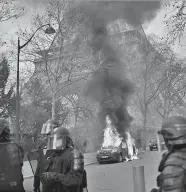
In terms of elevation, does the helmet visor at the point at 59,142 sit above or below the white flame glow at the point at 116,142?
below

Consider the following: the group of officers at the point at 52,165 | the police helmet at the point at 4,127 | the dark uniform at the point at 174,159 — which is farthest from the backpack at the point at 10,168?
the dark uniform at the point at 174,159

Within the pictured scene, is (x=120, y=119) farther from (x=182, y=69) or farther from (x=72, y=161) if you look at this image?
(x=72, y=161)

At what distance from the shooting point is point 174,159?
2.12m

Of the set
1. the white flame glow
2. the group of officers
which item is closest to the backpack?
the group of officers

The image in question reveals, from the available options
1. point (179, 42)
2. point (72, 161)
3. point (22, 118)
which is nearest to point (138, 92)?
point (22, 118)

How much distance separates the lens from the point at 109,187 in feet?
31.1

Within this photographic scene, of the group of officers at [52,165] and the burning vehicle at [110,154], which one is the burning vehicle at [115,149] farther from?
the group of officers at [52,165]

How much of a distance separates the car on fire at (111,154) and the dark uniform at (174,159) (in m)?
17.3

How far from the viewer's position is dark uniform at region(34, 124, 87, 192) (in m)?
3.16

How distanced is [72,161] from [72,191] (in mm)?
294

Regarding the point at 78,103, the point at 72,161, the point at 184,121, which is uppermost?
the point at 78,103

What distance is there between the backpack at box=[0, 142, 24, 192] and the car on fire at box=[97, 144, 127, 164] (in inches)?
646

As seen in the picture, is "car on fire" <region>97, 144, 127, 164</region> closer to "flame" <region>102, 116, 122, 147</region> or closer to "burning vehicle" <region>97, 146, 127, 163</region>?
"burning vehicle" <region>97, 146, 127, 163</region>

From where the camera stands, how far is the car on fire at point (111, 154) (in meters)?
19.4
